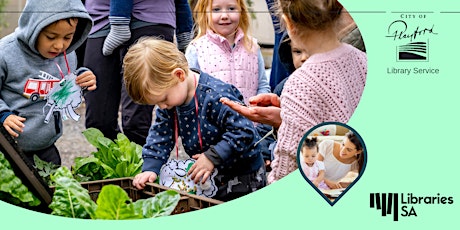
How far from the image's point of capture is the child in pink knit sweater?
2.32 meters

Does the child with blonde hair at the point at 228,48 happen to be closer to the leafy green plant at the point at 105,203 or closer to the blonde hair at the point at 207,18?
the blonde hair at the point at 207,18

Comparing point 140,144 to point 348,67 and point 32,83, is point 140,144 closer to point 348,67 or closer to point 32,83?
point 32,83

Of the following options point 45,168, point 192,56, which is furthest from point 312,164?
point 45,168

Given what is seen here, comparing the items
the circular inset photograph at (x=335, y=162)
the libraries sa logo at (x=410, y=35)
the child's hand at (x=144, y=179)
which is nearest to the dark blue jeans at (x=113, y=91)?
the child's hand at (x=144, y=179)

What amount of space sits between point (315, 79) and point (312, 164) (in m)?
0.23

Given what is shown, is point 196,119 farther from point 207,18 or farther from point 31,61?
point 31,61

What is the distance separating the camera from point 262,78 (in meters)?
2.49

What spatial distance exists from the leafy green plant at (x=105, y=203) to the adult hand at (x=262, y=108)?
29cm

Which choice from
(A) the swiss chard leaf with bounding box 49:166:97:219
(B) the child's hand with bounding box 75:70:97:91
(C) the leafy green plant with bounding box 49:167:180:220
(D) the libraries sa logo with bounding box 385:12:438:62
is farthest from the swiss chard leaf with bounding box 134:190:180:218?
(D) the libraries sa logo with bounding box 385:12:438:62

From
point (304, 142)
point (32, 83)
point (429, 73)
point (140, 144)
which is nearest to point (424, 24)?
point (429, 73)

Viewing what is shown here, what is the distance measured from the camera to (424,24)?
2.36 meters

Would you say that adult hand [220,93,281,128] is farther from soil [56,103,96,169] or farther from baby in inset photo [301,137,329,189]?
soil [56,103,96,169]

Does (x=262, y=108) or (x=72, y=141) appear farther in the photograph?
(x=72, y=141)

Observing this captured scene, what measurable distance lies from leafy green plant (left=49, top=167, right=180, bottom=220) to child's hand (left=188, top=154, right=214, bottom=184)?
14 cm
